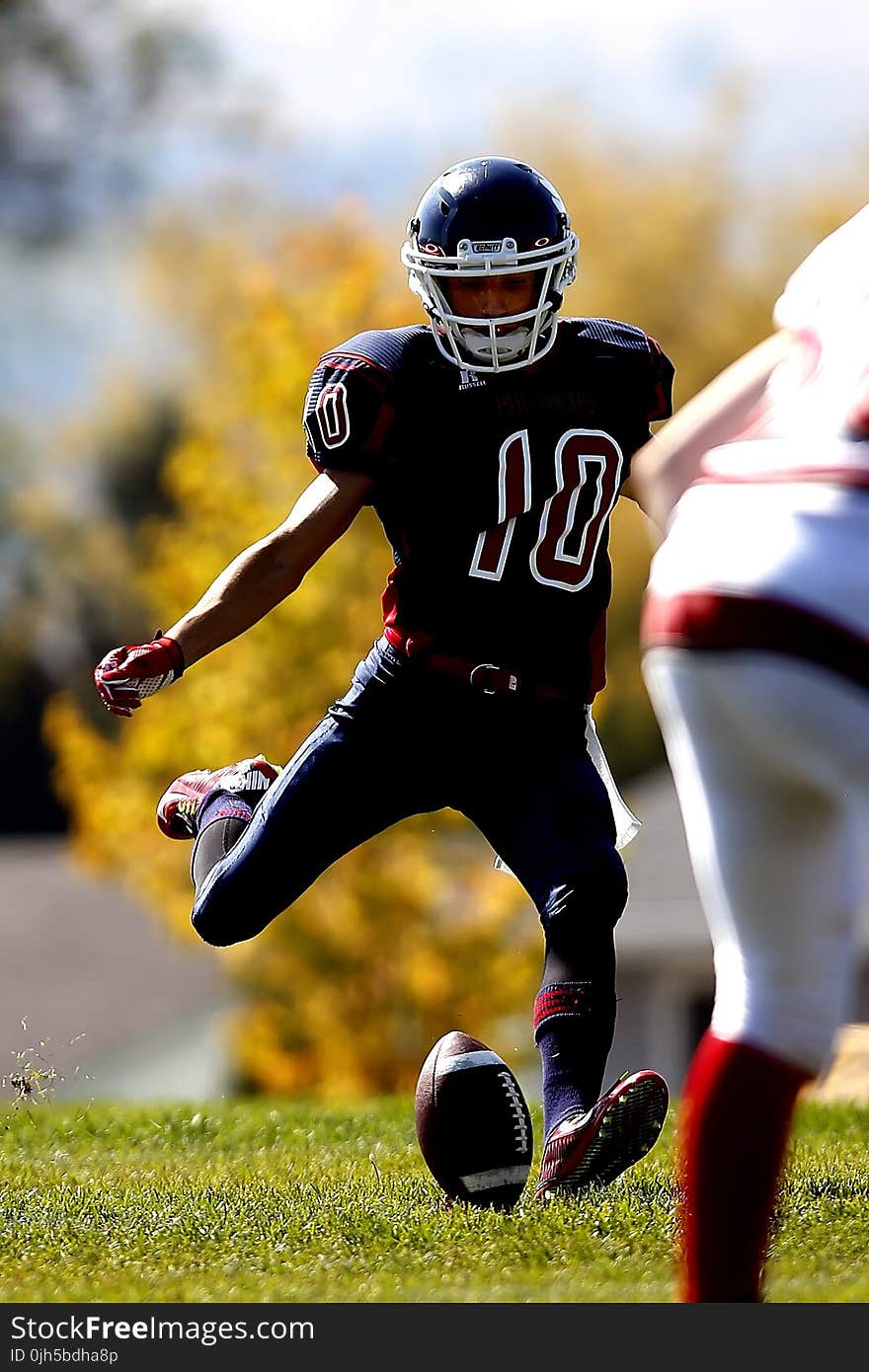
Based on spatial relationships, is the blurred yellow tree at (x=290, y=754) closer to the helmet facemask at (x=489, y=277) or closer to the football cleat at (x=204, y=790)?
the football cleat at (x=204, y=790)

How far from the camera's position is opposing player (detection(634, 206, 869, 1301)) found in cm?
240

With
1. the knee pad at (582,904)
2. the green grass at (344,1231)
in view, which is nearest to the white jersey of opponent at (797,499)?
the green grass at (344,1231)

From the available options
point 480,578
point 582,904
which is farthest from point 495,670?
point 582,904

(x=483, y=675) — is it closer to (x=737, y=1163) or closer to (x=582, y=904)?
(x=582, y=904)

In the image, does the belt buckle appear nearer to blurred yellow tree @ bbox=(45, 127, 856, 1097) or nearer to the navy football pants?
the navy football pants

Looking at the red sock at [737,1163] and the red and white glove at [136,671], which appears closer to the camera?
the red sock at [737,1163]

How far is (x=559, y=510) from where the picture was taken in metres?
4.25

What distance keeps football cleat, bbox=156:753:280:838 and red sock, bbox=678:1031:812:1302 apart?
225 centimetres

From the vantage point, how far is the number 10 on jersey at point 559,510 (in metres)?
4.23

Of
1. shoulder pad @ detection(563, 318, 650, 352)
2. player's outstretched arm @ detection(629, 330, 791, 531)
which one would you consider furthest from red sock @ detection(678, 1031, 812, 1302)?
shoulder pad @ detection(563, 318, 650, 352)

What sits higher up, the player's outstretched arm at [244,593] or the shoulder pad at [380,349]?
the shoulder pad at [380,349]

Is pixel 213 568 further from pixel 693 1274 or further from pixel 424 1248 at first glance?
pixel 693 1274

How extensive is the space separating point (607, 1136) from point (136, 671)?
1.42 m

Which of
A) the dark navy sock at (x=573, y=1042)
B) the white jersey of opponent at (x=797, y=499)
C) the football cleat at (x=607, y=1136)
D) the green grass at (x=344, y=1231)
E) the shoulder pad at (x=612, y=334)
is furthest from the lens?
the shoulder pad at (x=612, y=334)
